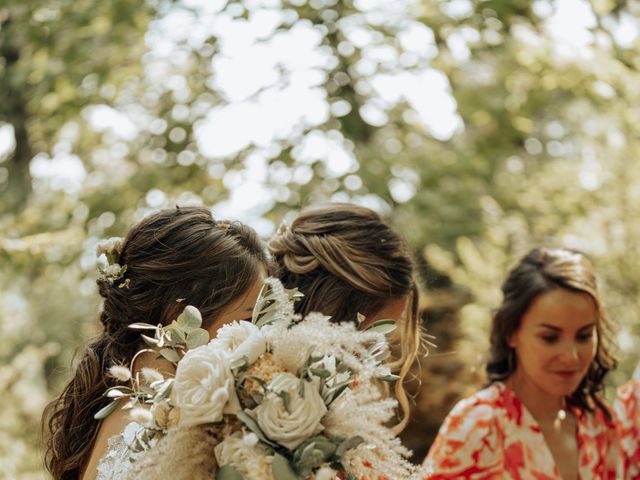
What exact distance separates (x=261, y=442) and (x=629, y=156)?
5.93 meters

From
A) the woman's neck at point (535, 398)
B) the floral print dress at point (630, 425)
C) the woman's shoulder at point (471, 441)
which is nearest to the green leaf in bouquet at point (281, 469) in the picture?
the woman's shoulder at point (471, 441)

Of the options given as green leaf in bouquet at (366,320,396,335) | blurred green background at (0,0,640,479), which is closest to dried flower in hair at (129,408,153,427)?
green leaf in bouquet at (366,320,396,335)

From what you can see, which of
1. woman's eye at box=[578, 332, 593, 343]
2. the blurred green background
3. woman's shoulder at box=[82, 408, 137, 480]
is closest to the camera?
woman's shoulder at box=[82, 408, 137, 480]

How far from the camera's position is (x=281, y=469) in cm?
204

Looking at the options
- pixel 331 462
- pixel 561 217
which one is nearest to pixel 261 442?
pixel 331 462

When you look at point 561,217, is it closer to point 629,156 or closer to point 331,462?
point 629,156

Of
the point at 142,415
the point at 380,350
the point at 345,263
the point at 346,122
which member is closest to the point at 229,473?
the point at 142,415

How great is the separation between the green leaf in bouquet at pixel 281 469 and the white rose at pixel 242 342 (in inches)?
9.1

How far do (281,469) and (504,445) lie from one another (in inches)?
106

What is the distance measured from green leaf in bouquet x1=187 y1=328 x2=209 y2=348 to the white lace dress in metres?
0.33

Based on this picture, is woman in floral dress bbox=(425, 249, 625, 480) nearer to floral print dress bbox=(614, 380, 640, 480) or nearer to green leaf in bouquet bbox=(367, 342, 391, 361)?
floral print dress bbox=(614, 380, 640, 480)

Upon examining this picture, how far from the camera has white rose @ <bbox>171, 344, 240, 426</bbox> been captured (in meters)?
2.10

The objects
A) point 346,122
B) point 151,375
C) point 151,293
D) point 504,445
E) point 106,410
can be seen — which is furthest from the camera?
point 346,122

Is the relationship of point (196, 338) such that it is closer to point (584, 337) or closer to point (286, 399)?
point (286, 399)
